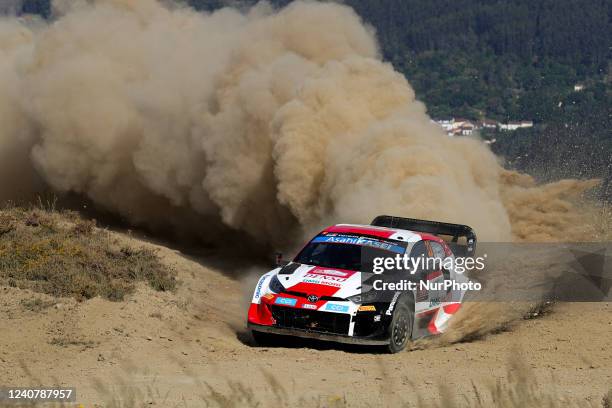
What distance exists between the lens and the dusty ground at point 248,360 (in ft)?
30.2

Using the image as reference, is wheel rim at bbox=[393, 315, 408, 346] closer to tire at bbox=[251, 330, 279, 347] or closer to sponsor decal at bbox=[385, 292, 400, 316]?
sponsor decal at bbox=[385, 292, 400, 316]

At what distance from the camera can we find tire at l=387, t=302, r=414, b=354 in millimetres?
11602

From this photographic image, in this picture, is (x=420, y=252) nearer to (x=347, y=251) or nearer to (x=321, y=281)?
(x=347, y=251)

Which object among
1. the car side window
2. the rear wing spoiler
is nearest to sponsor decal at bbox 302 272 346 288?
the car side window

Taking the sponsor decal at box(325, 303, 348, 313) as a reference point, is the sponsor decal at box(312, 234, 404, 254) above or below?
above

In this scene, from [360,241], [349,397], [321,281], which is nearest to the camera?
[349,397]

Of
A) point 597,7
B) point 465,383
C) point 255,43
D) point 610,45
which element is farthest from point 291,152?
point 597,7

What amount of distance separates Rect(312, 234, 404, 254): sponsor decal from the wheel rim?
1.12m

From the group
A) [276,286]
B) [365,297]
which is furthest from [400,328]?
[276,286]

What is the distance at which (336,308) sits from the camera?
11578 mm

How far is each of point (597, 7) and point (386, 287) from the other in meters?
70.9

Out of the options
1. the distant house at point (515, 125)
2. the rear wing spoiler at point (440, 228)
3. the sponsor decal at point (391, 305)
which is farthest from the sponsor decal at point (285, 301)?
the distant house at point (515, 125)

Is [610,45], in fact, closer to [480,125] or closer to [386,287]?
[480,125]

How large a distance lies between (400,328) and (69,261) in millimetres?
5771
